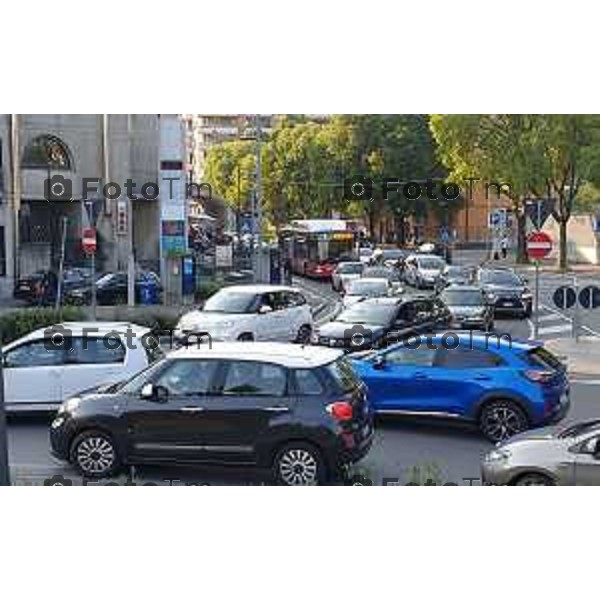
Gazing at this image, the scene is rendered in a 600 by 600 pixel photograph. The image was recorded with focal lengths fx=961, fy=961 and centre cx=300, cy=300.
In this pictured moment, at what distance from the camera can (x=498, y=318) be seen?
15820mm

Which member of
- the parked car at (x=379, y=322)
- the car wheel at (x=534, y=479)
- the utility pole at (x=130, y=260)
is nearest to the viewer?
the car wheel at (x=534, y=479)

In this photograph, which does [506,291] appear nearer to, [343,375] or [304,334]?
[304,334]

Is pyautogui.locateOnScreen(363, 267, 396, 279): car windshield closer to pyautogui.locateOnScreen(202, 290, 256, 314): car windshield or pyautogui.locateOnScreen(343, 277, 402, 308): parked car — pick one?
pyautogui.locateOnScreen(343, 277, 402, 308): parked car

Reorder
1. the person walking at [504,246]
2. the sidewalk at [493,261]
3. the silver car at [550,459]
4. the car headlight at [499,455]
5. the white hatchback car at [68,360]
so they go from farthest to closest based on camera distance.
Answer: the sidewalk at [493,261] → the person walking at [504,246] → the white hatchback car at [68,360] → the car headlight at [499,455] → the silver car at [550,459]

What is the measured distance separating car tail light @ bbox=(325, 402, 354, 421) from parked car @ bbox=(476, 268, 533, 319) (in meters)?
4.55

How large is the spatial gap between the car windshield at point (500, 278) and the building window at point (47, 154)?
6188 millimetres

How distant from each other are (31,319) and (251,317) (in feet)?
9.13

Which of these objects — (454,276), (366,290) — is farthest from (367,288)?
(454,276)

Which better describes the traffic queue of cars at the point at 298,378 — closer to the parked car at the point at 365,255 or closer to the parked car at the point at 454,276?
the parked car at the point at 454,276

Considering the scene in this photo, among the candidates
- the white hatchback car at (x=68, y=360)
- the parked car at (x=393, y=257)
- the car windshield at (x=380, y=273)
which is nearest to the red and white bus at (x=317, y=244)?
the parked car at (x=393, y=257)

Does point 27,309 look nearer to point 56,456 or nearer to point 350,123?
point 56,456

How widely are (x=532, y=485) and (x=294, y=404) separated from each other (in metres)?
2.42

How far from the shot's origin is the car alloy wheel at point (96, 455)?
10195mm

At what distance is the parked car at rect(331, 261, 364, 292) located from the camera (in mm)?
13906
